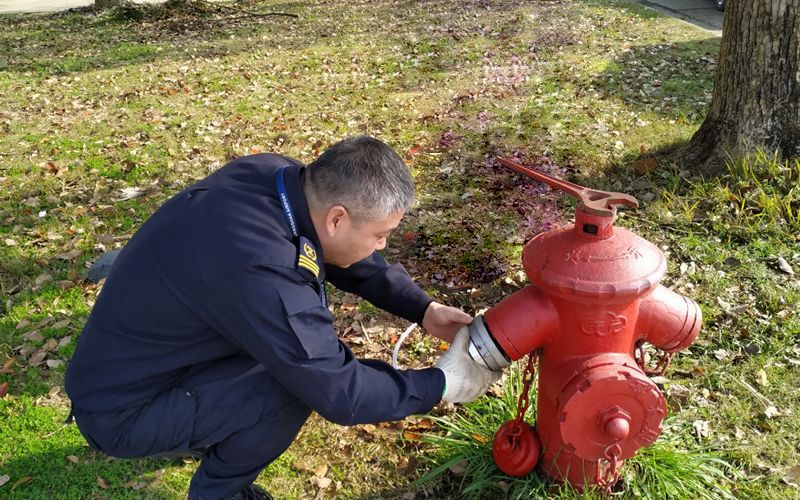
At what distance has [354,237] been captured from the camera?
2215mm

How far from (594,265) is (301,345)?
0.99 meters

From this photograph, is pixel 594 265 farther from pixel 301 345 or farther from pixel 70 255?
pixel 70 255

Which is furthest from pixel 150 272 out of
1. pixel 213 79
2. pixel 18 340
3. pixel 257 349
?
pixel 213 79

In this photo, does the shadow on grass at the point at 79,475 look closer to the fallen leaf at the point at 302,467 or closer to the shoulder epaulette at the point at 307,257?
the fallen leaf at the point at 302,467

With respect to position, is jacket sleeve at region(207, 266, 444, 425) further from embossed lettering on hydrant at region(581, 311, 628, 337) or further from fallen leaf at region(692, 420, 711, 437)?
fallen leaf at region(692, 420, 711, 437)

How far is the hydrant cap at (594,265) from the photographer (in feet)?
6.77

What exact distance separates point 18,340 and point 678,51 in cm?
866

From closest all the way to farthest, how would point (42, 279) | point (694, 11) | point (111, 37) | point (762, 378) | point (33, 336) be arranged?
point (762, 378) < point (33, 336) < point (42, 279) < point (111, 37) < point (694, 11)

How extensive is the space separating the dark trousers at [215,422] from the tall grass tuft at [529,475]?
31.4 inches

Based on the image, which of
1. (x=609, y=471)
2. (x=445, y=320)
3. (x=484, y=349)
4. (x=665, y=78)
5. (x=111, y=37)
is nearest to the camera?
(x=484, y=349)

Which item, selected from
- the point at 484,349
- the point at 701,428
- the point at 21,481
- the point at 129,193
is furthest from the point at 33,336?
the point at 701,428

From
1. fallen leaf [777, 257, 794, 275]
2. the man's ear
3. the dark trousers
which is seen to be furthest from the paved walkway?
the dark trousers

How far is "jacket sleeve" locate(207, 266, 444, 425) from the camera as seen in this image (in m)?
1.98

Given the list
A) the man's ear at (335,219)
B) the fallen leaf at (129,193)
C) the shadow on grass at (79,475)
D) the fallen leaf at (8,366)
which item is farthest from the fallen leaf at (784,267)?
the fallen leaf at (129,193)
